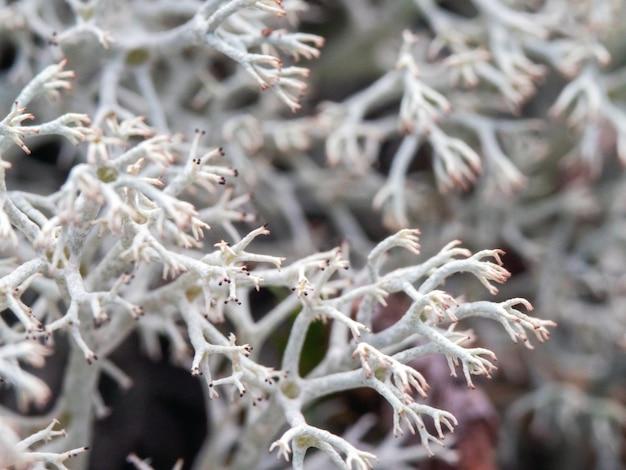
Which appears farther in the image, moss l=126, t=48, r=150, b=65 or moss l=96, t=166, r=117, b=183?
moss l=126, t=48, r=150, b=65

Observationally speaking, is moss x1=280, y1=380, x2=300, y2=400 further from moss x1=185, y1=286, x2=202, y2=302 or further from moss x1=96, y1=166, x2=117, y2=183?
moss x1=96, y1=166, x2=117, y2=183

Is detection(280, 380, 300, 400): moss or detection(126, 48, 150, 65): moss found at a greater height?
detection(126, 48, 150, 65): moss

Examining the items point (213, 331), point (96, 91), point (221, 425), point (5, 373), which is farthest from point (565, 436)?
point (5, 373)

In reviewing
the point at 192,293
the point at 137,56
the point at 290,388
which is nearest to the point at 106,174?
the point at 192,293

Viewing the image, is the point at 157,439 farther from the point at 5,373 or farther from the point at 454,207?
the point at 5,373

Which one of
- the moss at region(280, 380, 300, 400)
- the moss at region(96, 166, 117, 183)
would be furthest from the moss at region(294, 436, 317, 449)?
the moss at region(96, 166, 117, 183)

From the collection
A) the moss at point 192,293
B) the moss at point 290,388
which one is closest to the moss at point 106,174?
the moss at point 192,293

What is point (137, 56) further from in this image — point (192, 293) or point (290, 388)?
point (290, 388)

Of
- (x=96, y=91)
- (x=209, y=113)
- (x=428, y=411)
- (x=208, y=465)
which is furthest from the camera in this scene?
(x=209, y=113)

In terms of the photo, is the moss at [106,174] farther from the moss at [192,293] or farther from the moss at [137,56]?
the moss at [137,56]

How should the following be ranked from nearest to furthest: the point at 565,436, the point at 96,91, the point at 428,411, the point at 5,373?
1. the point at 5,373
2. the point at 428,411
3. the point at 96,91
4. the point at 565,436

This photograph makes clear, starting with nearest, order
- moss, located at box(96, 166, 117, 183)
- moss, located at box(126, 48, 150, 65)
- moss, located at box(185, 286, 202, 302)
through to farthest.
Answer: moss, located at box(96, 166, 117, 183)
moss, located at box(185, 286, 202, 302)
moss, located at box(126, 48, 150, 65)
